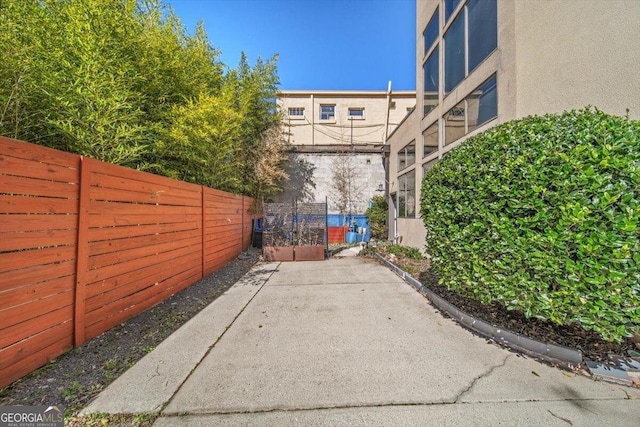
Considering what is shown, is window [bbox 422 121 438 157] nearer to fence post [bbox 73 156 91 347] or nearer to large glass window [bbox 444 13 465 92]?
large glass window [bbox 444 13 465 92]

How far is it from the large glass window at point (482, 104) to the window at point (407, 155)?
2.63m

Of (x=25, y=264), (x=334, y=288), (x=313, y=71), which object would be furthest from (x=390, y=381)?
(x=313, y=71)

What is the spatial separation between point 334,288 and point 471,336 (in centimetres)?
217

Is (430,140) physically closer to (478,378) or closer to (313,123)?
(478,378)

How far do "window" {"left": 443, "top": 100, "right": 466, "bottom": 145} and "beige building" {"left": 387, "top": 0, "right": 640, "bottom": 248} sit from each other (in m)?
0.02

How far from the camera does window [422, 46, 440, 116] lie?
22.1ft

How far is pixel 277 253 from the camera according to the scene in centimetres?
693

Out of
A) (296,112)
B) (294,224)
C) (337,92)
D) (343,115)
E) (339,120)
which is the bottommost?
(294,224)

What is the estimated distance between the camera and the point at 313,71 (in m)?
14.4

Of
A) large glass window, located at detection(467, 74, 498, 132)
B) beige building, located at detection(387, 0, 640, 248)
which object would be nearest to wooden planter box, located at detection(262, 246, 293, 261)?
beige building, located at detection(387, 0, 640, 248)

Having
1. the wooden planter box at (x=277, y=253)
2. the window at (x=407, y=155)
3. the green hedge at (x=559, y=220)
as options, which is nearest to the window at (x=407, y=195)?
the window at (x=407, y=155)

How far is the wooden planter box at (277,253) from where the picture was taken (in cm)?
692

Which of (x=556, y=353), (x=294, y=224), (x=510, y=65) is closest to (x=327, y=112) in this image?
(x=294, y=224)

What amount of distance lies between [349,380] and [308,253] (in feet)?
16.4
